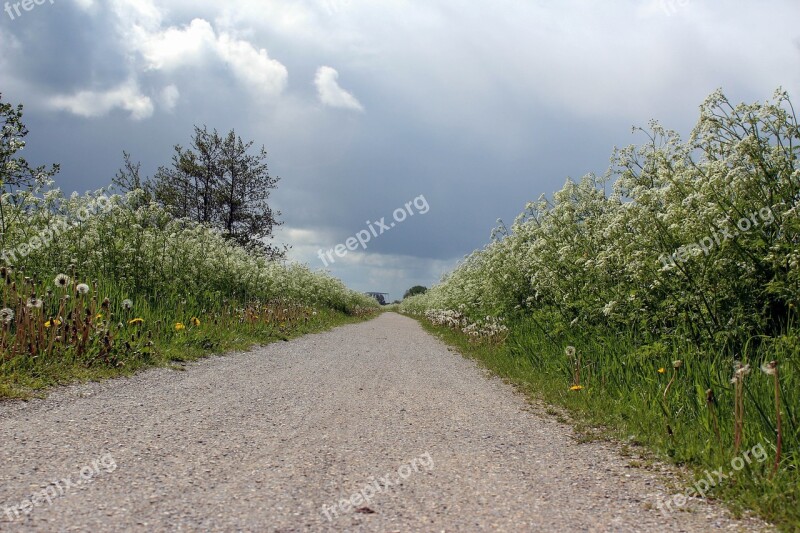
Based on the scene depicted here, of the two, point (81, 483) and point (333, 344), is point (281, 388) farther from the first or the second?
point (333, 344)

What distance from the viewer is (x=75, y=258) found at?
9.97 metres

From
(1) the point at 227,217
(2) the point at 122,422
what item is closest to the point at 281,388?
(2) the point at 122,422

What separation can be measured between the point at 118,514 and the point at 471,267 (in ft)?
57.9

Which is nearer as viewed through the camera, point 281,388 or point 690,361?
point 690,361

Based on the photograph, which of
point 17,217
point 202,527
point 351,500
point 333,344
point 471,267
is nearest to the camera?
point 202,527
